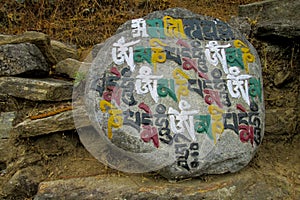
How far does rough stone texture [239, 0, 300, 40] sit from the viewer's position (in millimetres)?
3936

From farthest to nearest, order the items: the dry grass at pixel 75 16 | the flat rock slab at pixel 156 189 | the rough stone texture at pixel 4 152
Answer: the dry grass at pixel 75 16 < the rough stone texture at pixel 4 152 < the flat rock slab at pixel 156 189

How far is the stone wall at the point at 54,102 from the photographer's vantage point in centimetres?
342

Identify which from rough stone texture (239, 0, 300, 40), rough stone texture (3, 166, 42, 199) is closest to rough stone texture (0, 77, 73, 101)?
rough stone texture (3, 166, 42, 199)

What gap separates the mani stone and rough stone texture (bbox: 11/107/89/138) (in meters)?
0.06

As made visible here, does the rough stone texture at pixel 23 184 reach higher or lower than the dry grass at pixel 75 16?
lower

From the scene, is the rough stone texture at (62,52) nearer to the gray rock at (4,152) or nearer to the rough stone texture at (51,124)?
the rough stone texture at (51,124)

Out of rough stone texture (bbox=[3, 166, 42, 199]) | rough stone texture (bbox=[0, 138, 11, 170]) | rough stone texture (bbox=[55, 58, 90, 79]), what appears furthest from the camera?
rough stone texture (bbox=[55, 58, 90, 79])

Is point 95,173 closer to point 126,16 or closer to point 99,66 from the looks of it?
point 99,66

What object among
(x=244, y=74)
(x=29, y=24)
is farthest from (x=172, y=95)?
(x=29, y=24)

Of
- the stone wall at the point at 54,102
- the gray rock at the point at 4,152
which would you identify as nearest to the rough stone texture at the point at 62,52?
the stone wall at the point at 54,102

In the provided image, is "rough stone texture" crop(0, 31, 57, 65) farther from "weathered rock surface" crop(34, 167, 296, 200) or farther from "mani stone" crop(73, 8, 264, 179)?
"weathered rock surface" crop(34, 167, 296, 200)

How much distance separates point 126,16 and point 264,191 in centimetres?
242

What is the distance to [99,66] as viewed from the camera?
3.31 meters

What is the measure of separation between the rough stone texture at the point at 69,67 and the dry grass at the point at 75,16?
1.78 ft
